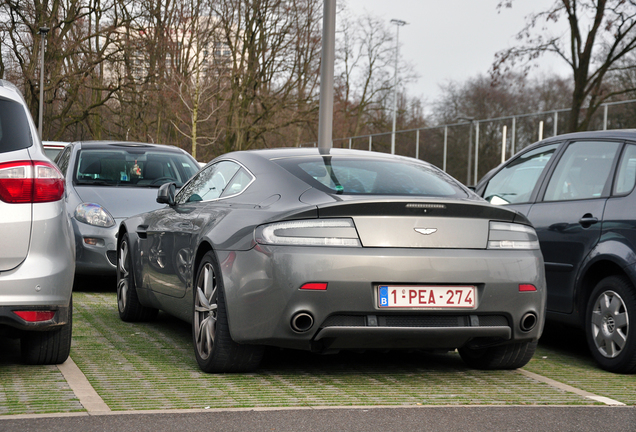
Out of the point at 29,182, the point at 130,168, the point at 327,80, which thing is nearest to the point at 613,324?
the point at 29,182

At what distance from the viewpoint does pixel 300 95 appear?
37312 millimetres

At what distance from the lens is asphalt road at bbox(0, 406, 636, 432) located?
3.77 meters

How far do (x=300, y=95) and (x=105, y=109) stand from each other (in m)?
8.20

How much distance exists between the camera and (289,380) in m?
4.90

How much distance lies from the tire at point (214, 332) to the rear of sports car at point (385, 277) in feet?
0.44

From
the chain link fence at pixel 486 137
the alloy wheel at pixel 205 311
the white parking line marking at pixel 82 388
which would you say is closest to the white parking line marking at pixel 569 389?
the alloy wheel at pixel 205 311

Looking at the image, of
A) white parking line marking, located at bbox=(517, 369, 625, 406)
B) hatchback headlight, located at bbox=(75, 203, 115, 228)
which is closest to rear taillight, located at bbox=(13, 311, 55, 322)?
white parking line marking, located at bbox=(517, 369, 625, 406)

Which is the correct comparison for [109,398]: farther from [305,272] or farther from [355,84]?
[355,84]

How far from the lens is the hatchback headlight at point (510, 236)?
15.6 ft

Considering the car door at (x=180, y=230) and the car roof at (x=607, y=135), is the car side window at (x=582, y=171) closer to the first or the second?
the car roof at (x=607, y=135)

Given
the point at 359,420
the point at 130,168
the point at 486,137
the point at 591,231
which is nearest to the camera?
the point at 359,420

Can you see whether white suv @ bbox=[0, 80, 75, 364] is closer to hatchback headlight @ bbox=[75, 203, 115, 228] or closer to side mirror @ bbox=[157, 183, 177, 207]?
side mirror @ bbox=[157, 183, 177, 207]

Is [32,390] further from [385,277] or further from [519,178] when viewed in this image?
[519,178]

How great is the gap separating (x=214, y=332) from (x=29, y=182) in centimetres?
131
